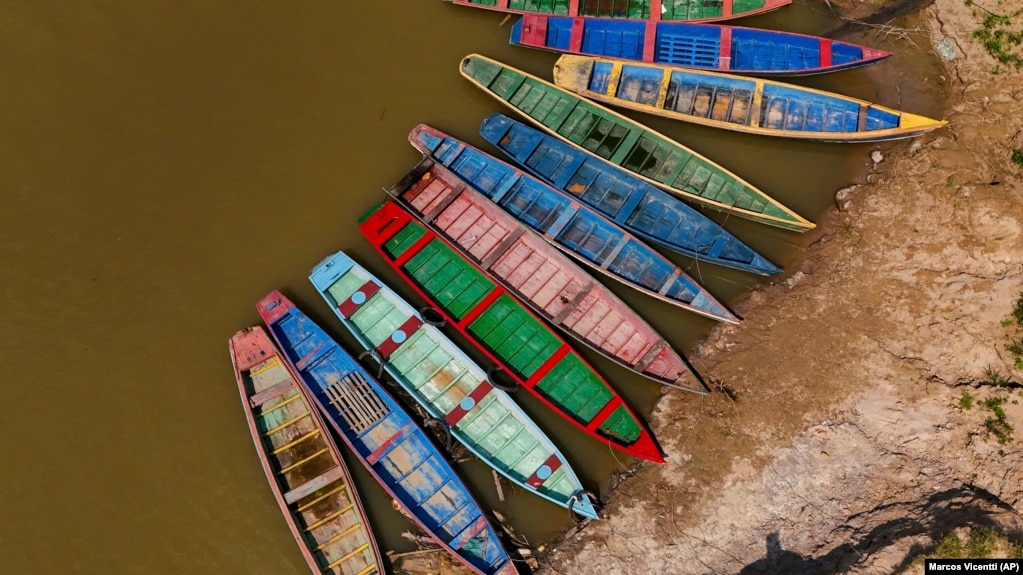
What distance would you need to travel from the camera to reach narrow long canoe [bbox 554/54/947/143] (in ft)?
62.7

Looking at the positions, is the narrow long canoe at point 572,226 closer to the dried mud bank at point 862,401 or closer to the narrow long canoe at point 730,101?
the dried mud bank at point 862,401

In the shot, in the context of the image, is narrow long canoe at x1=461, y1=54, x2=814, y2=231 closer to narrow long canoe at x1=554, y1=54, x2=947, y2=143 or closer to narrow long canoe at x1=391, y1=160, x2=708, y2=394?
narrow long canoe at x1=554, y1=54, x2=947, y2=143

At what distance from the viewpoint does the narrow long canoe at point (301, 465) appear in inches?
670

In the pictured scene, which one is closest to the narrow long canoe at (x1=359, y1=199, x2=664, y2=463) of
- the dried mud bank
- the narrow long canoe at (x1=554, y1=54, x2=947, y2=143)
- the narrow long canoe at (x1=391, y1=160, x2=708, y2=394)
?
the narrow long canoe at (x1=391, y1=160, x2=708, y2=394)

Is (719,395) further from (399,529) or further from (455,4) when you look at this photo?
(455,4)

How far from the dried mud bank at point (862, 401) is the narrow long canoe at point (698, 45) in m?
3.86

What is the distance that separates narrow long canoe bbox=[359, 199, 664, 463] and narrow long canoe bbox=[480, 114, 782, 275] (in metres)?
3.90

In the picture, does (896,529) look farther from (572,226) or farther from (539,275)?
(572,226)

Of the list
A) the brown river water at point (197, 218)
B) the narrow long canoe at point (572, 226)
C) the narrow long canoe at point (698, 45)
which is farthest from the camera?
the narrow long canoe at point (698, 45)

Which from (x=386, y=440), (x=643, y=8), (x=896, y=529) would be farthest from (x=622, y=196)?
(x=896, y=529)

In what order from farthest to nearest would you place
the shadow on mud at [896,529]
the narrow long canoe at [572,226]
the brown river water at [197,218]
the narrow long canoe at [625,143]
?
the narrow long canoe at [625,143] < the narrow long canoe at [572,226] < the brown river water at [197,218] < the shadow on mud at [896,529]

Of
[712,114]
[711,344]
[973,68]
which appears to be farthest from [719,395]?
[973,68]

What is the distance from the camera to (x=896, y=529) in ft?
51.1

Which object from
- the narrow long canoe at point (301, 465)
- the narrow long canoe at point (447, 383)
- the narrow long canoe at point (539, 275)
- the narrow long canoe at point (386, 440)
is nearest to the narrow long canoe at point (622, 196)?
the narrow long canoe at point (539, 275)
